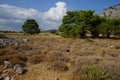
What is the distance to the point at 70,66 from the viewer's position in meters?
14.7

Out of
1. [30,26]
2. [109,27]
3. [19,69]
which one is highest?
[30,26]

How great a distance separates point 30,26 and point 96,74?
201 feet

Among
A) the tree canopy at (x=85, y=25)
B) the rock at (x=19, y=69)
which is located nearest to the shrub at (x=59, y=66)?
the rock at (x=19, y=69)

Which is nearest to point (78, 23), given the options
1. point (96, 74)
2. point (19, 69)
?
point (19, 69)

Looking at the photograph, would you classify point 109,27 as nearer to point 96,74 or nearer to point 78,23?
point 78,23

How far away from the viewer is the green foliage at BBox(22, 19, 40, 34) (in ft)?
237

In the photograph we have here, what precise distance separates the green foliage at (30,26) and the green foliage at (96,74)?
199ft

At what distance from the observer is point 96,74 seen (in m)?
11.9

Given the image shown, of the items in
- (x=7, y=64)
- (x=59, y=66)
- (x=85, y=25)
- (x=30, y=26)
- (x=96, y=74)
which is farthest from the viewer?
(x=30, y=26)

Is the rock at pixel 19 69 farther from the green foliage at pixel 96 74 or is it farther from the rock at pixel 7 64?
the green foliage at pixel 96 74

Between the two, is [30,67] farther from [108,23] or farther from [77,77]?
[108,23]

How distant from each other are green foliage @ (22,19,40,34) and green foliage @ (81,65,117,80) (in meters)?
60.6

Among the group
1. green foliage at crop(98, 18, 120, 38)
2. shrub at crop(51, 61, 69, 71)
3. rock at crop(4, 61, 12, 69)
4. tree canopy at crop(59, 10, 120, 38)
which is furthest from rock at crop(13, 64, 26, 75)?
green foliage at crop(98, 18, 120, 38)

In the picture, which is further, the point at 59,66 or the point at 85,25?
the point at 85,25
